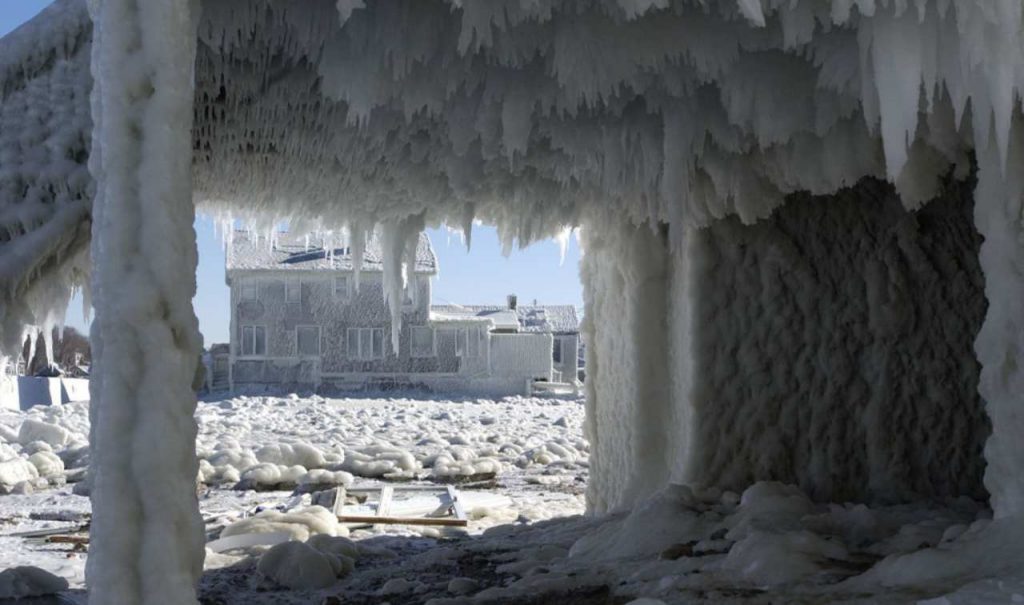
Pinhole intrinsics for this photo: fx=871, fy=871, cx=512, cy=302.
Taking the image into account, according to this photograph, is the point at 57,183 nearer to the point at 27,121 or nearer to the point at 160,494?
the point at 27,121

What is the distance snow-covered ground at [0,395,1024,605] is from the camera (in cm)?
356

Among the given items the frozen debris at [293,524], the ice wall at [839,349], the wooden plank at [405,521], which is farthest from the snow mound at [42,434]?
the ice wall at [839,349]

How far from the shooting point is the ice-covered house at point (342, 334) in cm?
2569

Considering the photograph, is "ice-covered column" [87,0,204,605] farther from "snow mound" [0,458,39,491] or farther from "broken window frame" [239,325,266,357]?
"broken window frame" [239,325,266,357]

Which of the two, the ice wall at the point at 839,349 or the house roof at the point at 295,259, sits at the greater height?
the house roof at the point at 295,259

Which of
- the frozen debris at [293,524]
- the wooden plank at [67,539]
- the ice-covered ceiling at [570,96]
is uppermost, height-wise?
the ice-covered ceiling at [570,96]

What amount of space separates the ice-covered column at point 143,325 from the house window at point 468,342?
24.1m

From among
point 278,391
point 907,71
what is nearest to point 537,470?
point 907,71

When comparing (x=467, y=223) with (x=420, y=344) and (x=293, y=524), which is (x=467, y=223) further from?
(x=420, y=344)

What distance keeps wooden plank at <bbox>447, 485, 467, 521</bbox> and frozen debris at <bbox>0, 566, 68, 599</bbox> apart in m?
3.57

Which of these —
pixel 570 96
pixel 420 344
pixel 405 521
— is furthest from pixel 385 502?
pixel 420 344

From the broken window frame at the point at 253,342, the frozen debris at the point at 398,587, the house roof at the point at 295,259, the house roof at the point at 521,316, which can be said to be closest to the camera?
the frozen debris at the point at 398,587

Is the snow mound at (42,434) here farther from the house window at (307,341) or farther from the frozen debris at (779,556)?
the house window at (307,341)

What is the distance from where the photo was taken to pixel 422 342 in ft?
87.5
